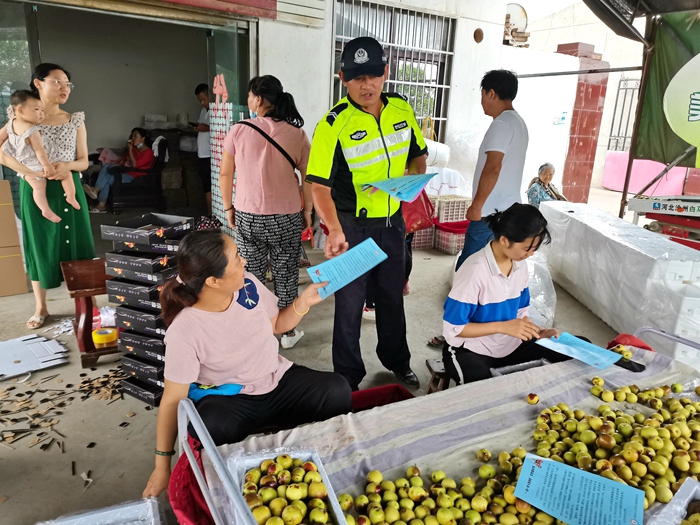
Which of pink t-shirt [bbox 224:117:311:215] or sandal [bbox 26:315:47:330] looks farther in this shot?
sandal [bbox 26:315:47:330]

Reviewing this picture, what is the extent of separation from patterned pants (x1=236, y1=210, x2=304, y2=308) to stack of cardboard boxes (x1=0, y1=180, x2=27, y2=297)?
219 cm

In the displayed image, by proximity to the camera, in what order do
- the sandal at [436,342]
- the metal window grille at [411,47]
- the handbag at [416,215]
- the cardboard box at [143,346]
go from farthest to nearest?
the metal window grille at [411,47] → the handbag at [416,215] → the sandal at [436,342] → the cardboard box at [143,346]

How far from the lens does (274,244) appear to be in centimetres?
338

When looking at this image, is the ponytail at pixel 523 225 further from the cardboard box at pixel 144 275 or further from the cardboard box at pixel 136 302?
the cardboard box at pixel 136 302

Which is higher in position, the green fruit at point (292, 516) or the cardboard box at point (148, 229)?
the cardboard box at point (148, 229)

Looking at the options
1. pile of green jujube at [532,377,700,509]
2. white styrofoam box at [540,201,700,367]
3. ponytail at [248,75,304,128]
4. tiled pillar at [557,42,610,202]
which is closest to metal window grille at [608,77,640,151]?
tiled pillar at [557,42,610,202]

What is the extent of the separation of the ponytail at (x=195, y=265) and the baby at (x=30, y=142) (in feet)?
7.43

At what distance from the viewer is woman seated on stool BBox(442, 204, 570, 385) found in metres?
2.16

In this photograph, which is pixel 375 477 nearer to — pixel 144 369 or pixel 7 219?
pixel 144 369

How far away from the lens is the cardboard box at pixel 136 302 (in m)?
2.69

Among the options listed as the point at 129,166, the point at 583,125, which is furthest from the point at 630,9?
the point at 129,166

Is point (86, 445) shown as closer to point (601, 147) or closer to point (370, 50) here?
point (370, 50)

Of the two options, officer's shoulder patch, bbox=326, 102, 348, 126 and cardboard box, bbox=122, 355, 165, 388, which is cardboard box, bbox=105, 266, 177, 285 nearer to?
cardboard box, bbox=122, 355, 165, 388

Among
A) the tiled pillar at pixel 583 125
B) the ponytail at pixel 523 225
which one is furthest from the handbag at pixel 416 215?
the tiled pillar at pixel 583 125
